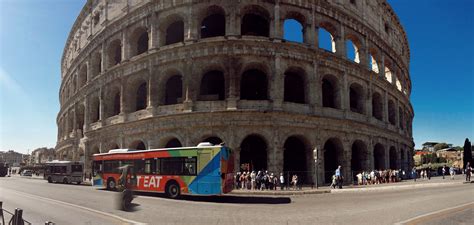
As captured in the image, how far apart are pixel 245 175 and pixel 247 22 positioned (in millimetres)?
13798

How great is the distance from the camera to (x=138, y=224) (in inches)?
323

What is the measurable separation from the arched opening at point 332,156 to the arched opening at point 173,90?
45.3 feet

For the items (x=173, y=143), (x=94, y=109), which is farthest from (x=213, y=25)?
(x=94, y=109)

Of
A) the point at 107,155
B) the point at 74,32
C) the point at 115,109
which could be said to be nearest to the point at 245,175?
the point at 107,155

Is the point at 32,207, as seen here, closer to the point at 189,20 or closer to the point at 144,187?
the point at 144,187

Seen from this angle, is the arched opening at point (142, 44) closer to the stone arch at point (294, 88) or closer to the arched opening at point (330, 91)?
the stone arch at point (294, 88)

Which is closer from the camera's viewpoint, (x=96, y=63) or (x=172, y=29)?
(x=172, y=29)

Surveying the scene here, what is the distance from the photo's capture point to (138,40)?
29.1 meters

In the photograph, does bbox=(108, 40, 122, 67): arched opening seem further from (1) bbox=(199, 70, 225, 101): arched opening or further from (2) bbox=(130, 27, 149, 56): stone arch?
(1) bbox=(199, 70, 225, 101): arched opening

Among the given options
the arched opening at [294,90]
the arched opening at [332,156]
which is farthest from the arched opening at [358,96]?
the arched opening at [294,90]

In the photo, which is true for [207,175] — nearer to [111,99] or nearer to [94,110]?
[111,99]

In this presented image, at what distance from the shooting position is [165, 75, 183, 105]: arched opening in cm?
2683

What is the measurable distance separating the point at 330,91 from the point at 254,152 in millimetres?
9741

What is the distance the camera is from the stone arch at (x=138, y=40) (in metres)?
27.9
